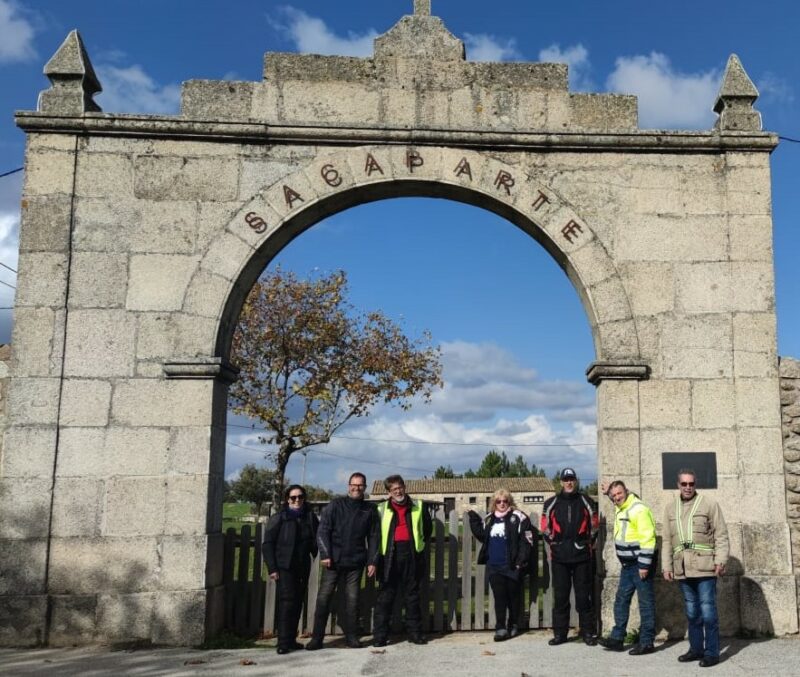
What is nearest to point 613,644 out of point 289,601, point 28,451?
point 289,601

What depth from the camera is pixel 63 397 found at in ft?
23.7

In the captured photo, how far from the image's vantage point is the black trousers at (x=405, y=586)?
702 cm

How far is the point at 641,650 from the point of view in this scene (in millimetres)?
6488

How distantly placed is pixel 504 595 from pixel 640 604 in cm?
123

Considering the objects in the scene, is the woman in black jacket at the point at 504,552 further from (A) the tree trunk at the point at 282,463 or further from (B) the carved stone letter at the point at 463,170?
(A) the tree trunk at the point at 282,463

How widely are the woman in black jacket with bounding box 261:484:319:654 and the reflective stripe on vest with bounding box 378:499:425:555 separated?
0.61 m

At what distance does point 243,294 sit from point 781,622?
19.0 ft

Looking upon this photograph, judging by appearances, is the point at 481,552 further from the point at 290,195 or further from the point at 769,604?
the point at 290,195

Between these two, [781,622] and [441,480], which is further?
[441,480]

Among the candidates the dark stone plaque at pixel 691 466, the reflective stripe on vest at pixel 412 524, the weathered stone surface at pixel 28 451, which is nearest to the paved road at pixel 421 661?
the reflective stripe on vest at pixel 412 524

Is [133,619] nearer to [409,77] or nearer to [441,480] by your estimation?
[409,77]

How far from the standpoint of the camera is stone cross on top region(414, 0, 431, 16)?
796cm

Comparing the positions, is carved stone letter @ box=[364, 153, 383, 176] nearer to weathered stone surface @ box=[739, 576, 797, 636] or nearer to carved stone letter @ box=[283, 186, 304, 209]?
carved stone letter @ box=[283, 186, 304, 209]

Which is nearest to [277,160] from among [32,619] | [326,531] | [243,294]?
[243,294]
